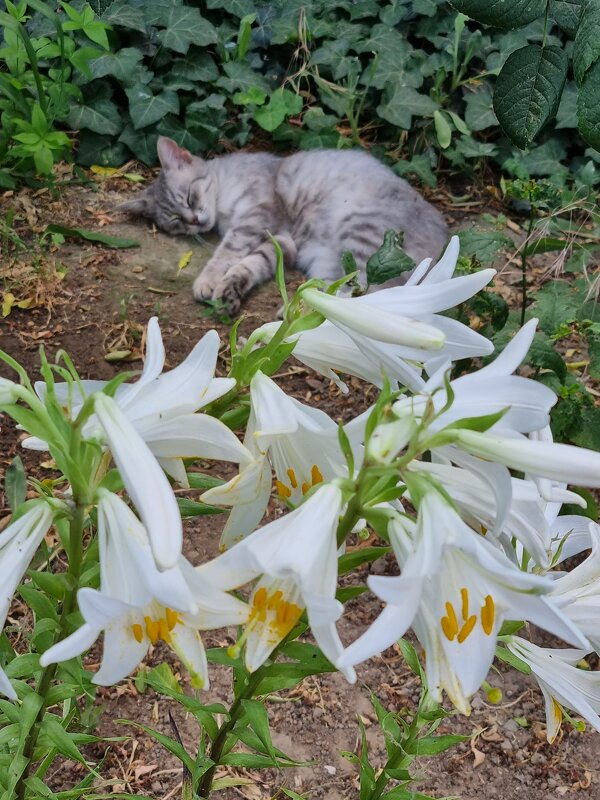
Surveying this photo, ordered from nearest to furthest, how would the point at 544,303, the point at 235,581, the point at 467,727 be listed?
the point at 235,581 < the point at 467,727 < the point at 544,303

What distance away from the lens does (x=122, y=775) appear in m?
1.72

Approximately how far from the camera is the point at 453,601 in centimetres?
71

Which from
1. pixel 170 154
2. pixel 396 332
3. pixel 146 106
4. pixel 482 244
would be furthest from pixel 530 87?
pixel 146 106

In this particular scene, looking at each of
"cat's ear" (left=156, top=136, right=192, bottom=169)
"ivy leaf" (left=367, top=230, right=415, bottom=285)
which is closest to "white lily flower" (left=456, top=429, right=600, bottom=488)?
"ivy leaf" (left=367, top=230, right=415, bottom=285)

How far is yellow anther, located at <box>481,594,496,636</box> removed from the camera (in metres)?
0.70

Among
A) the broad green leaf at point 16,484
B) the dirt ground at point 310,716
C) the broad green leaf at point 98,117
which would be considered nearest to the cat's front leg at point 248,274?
the dirt ground at point 310,716

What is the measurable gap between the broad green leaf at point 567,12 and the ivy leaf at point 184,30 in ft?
10.3

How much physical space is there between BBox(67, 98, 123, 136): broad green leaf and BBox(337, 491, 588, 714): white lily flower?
3.42 metres

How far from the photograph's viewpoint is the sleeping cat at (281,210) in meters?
3.31

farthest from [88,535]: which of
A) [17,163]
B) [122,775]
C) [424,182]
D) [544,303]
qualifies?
[424,182]

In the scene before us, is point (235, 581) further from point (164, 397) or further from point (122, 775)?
point (122, 775)

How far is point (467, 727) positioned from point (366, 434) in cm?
141

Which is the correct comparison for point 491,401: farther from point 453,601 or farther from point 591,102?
point 591,102

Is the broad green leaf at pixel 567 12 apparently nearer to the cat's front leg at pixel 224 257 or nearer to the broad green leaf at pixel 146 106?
the cat's front leg at pixel 224 257
